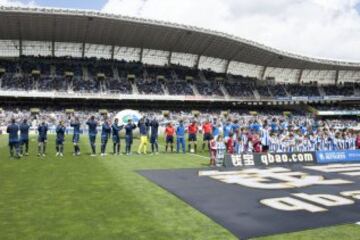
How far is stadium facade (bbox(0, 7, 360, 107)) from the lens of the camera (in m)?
52.4

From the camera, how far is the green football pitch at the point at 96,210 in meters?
7.84

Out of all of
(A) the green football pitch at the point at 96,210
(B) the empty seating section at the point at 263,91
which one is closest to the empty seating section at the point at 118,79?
(B) the empty seating section at the point at 263,91

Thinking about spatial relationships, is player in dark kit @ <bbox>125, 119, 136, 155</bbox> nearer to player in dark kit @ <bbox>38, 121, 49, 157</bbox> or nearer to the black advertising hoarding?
player in dark kit @ <bbox>38, 121, 49, 157</bbox>

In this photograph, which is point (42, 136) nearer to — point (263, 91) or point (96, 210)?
point (96, 210)

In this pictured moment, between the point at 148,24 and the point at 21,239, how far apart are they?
48073 millimetres

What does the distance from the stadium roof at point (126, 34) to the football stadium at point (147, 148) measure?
0.18 meters

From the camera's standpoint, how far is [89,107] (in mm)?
59906

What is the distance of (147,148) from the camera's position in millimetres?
26234

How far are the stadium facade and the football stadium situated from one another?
0.23m

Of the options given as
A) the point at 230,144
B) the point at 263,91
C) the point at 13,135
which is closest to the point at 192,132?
the point at 230,144

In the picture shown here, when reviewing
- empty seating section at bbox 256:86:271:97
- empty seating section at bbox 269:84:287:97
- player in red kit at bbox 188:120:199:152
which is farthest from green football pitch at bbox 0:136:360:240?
empty seating section at bbox 269:84:287:97

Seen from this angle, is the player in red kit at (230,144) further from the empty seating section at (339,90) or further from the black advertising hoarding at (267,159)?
the empty seating section at (339,90)

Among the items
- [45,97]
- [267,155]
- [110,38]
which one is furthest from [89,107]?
[267,155]

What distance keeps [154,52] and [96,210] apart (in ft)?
187
